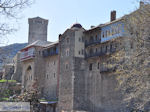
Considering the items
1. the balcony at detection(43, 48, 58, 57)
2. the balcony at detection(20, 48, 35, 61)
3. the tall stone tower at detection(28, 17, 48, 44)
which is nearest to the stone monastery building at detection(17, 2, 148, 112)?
the balcony at detection(43, 48, 58, 57)

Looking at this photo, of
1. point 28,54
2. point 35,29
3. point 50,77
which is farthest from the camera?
point 35,29

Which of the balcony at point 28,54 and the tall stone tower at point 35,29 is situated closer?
the balcony at point 28,54

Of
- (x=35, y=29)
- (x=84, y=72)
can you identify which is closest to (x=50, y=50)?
(x=84, y=72)

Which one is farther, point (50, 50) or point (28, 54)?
point (28, 54)

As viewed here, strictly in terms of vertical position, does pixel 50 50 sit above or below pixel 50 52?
above

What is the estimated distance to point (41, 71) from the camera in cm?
5700

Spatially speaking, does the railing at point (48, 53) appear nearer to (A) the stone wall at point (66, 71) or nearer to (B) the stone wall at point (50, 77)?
(B) the stone wall at point (50, 77)

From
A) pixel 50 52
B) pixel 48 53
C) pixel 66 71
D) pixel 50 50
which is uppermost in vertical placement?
pixel 50 50

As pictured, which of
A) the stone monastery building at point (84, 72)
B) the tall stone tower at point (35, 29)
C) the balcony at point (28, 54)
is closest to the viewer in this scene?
the stone monastery building at point (84, 72)

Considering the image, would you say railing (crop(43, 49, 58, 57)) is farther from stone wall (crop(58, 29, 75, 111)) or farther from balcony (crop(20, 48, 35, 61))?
stone wall (crop(58, 29, 75, 111))

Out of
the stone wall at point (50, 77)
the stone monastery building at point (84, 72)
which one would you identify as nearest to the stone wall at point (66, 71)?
the stone monastery building at point (84, 72)

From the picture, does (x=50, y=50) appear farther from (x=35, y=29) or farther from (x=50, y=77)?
(x=35, y=29)

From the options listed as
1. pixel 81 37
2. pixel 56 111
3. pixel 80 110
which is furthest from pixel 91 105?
pixel 81 37

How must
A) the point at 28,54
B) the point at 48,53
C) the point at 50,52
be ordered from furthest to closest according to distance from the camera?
1. the point at 28,54
2. the point at 48,53
3. the point at 50,52
